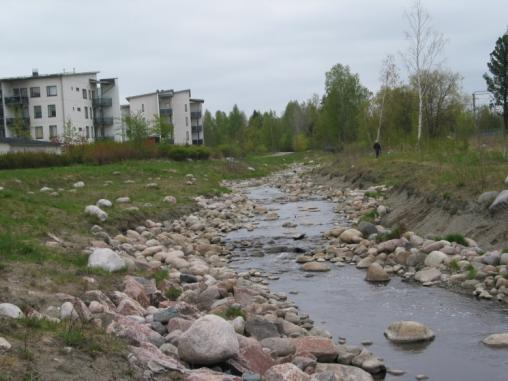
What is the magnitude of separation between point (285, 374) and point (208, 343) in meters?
0.93

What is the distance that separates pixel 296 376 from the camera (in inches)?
253

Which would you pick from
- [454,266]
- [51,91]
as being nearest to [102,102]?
[51,91]

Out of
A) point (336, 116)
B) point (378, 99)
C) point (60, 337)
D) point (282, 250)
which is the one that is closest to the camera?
point (60, 337)

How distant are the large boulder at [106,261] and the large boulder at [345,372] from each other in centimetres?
479

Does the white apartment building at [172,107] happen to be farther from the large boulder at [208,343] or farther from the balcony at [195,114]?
the large boulder at [208,343]

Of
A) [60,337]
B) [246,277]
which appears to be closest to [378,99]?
[246,277]

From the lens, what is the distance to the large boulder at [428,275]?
12.0 metres

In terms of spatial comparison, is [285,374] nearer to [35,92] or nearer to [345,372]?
[345,372]

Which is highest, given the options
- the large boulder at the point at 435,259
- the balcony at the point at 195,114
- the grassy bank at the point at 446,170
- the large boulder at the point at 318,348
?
the balcony at the point at 195,114

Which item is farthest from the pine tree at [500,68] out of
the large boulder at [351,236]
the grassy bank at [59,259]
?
the large boulder at [351,236]

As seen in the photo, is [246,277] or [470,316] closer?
[470,316]

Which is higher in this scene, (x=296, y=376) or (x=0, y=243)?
(x=0, y=243)

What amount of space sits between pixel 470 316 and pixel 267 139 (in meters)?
96.9

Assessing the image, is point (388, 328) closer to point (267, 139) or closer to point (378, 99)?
point (378, 99)
